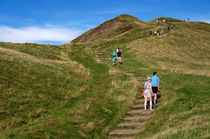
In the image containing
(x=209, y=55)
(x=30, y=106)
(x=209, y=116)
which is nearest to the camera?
(x=209, y=116)

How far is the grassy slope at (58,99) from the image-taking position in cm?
1297

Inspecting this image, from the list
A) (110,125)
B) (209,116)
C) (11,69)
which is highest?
(11,69)

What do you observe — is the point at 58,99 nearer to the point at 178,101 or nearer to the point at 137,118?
the point at 137,118

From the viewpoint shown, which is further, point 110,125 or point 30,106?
point 30,106

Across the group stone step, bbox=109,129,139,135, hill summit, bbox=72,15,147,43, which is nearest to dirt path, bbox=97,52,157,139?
stone step, bbox=109,129,139,135

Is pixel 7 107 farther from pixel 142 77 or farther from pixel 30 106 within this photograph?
pixel 142 77

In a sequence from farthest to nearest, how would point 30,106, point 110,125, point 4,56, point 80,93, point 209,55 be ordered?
point 209,55 → point 4,56 → point 80,93 → point 30,106 → point 110,125

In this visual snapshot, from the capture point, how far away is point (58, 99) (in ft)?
60.6

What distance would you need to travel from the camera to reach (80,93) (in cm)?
2012

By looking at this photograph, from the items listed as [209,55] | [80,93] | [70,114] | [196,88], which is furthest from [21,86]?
[209,55]

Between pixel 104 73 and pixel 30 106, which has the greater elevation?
pixel 104 73

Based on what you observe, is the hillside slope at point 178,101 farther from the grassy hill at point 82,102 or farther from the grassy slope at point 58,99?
the grassy slope at point 58,99

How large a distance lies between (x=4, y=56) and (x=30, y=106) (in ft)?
35.0

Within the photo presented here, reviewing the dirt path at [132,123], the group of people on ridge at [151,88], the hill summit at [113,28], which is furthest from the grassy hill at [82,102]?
the hill summit at [113,28]
